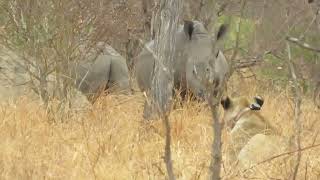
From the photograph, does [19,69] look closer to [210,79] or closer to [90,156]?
[90,156]

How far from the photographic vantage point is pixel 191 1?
1374 centimetres

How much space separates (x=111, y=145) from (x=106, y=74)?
20.4ft

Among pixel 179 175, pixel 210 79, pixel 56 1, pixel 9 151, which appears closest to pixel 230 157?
pixel 179 175

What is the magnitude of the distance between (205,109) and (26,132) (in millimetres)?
2523

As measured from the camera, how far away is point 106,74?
40.2 feet

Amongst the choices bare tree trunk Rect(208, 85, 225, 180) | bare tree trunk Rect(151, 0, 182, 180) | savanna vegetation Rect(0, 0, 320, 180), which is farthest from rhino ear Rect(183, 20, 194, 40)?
bare tree trunk Rect(208, 85, 225, 180)

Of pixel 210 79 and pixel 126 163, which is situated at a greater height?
pixel 210 79

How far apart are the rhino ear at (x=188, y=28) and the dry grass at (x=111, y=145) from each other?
177cm

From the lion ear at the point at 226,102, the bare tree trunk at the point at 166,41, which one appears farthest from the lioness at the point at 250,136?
the bare tree trunk at the point at 166,41

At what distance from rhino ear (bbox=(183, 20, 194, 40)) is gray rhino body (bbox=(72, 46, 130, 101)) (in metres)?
1.76

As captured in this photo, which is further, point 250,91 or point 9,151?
point 250,91

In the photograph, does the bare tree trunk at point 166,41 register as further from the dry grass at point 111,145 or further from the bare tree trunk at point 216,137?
the bare tree trunk at point 216,137

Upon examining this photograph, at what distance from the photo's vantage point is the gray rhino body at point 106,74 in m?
11.8

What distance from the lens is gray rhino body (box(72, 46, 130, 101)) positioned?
11805mm
